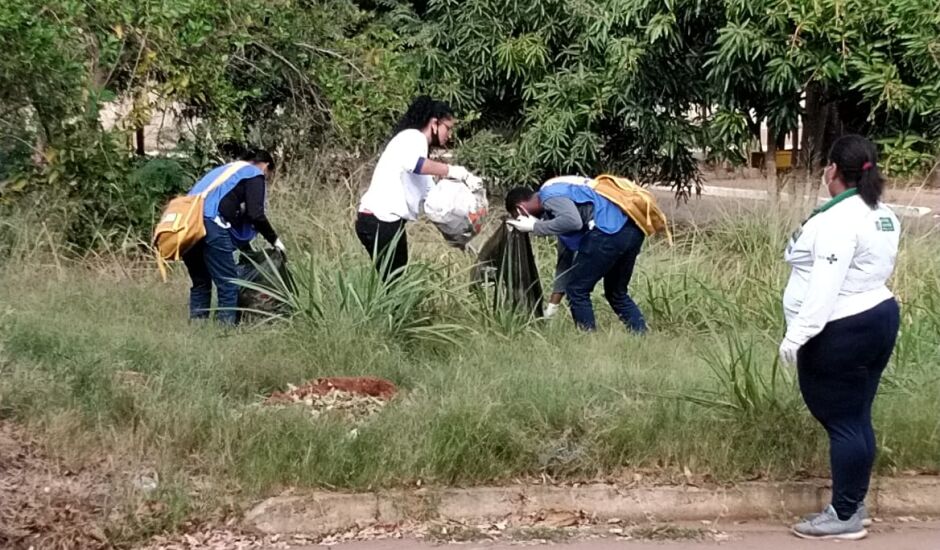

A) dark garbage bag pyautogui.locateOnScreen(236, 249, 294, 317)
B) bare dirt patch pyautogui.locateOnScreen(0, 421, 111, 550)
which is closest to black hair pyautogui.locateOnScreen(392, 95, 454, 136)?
dark garbage bag pyautogui.locateOnScreen(236, 249, 294, 317)

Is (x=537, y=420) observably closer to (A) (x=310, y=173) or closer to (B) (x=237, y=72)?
(A) (x=310, y=173)

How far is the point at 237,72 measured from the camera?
12.0 meters

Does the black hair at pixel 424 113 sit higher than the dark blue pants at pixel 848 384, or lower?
higher

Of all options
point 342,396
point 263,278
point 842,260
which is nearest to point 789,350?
point 842,260

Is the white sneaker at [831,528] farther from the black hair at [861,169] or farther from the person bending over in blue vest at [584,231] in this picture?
the person bending over in blue vest at [584,231]

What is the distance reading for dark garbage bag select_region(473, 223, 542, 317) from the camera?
767 centimetres

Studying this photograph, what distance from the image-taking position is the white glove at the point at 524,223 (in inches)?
291

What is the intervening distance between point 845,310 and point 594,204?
9.67 feet

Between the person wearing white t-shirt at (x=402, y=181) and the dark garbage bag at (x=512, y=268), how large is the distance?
50 cm

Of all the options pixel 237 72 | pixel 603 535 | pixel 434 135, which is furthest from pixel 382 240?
pixel 237 72

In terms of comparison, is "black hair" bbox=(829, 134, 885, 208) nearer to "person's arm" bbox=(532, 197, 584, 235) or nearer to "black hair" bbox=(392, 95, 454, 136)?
"person's arm" bbox=(532, 197, 584, 235)

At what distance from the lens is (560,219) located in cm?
716

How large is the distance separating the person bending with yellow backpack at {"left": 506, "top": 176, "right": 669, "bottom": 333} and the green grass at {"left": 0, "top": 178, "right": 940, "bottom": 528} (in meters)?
0.37

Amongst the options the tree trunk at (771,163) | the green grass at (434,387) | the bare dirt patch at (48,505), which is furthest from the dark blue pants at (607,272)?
the tree trunk at (771,163)
